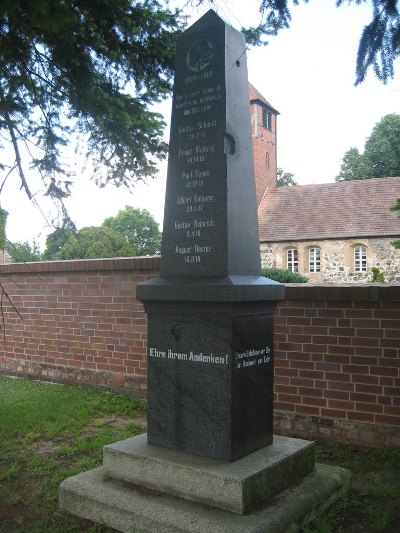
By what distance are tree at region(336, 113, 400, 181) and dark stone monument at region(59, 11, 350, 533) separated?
45301 mm

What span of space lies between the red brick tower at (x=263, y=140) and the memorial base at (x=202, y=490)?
40412mm

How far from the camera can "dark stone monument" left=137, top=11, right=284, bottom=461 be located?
11.5ft

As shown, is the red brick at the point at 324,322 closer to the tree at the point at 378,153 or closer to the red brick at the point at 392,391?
the red brick at the point at 392,391

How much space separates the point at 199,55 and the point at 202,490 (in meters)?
2.96

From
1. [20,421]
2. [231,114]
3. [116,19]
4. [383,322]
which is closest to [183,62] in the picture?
[231,114]

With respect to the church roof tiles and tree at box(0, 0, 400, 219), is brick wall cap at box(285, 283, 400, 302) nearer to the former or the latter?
tree at box(0, 0, 400, 219)

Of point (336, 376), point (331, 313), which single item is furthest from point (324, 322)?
point (336, 376)

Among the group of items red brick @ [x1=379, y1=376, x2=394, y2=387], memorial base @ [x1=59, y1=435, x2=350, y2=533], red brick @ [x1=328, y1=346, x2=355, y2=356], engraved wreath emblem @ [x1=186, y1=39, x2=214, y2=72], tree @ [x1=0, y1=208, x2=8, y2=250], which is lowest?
memorial base @ [x1=59, y1=435, x2=350, y2=533]

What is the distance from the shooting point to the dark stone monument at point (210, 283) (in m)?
3.51

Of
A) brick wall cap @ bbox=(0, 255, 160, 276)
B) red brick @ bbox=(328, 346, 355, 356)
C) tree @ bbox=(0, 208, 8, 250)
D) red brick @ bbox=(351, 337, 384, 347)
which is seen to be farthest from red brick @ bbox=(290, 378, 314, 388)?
tree @ bbox=(0, 208, 8, 250)

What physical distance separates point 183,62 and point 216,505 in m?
3.05

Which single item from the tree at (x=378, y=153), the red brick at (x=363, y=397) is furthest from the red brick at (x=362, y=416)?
the tree at (x=378, y=153)

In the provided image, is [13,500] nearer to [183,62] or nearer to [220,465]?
[220,465]

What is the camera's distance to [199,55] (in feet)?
12.8
